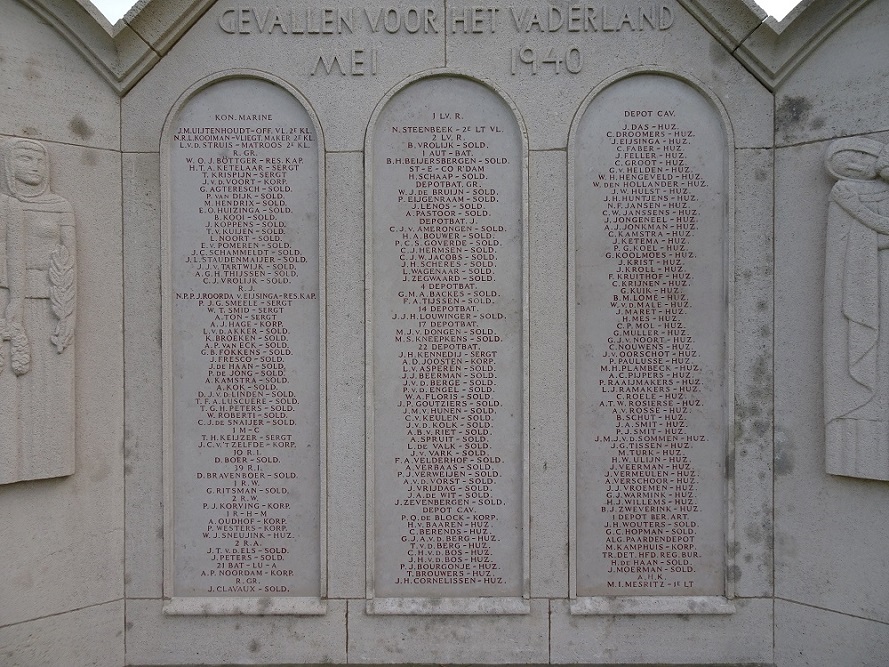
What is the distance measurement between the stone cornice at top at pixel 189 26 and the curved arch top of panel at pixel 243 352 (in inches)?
19.2

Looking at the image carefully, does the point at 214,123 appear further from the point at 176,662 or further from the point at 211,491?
the point at 176,662

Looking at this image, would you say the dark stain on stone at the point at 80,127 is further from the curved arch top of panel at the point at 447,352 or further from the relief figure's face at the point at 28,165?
the curved arch top of panel at the point at 447,352

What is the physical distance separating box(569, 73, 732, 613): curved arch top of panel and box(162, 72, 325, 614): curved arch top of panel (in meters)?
2.13

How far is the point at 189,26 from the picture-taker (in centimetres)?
482

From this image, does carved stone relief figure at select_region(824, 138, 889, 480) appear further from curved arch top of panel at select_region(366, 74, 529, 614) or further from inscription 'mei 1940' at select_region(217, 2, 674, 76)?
curved arch top of panel at select_region(366, 74, 529, 614)

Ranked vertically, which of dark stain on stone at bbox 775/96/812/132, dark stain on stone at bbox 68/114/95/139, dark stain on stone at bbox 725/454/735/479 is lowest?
dark stain on stone at bbox 725/454/735/479

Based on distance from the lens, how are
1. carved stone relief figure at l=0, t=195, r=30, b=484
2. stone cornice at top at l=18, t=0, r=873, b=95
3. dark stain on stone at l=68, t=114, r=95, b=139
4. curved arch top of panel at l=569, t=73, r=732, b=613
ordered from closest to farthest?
carved stone relief figure at l=0, t=195, r=30, b=484, stone cornice at top at l=18, t=0, r=873, b=95, dark stain on stone at l=68, t=114, r=95, b=139, curved arch top of panel at l=569, t=73, r=732, b=613

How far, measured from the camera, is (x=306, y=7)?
4.80m

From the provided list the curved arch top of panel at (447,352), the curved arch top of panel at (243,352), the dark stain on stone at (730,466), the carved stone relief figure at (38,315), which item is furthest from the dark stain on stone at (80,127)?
the dark stain on stone at (730,466)

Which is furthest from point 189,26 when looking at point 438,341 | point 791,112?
point 791,112

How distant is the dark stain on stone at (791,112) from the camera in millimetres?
4703

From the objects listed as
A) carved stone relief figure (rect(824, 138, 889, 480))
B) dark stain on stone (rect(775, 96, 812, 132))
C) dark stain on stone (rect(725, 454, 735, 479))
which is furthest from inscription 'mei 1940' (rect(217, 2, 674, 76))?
dark stain on stone (rect(725, 454, 735, 479))

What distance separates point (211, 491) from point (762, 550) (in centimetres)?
437

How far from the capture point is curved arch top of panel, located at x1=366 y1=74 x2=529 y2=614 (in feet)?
15.8
